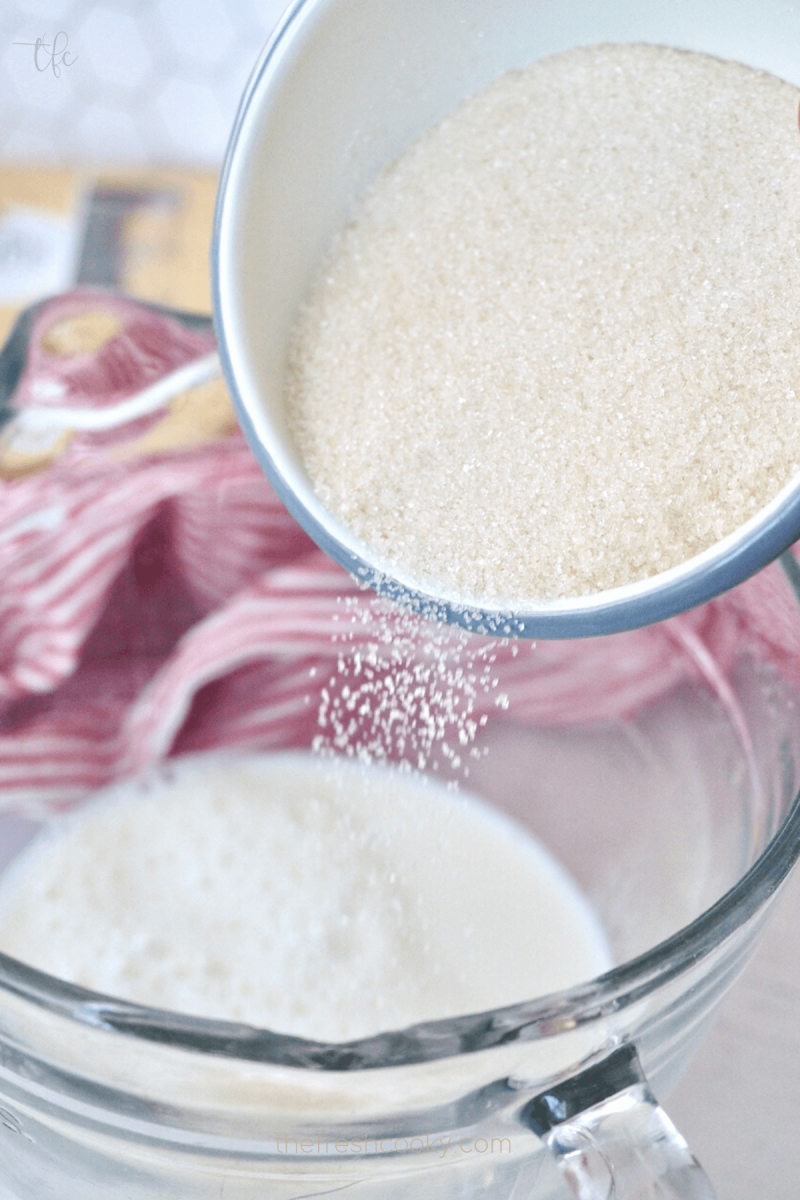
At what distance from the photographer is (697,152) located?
0.41 metres

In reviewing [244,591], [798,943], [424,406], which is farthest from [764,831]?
[244,591]

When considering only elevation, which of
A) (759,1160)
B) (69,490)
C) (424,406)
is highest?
(424,406)

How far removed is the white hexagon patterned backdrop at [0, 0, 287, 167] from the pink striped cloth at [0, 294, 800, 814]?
0.45 metres

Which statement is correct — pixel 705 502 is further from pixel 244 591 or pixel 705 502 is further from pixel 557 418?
pixel 244 591

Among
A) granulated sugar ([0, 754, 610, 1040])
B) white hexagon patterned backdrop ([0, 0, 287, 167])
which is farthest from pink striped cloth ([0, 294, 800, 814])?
white hexagon patterned backdrop ([0, 0, 287, 167])

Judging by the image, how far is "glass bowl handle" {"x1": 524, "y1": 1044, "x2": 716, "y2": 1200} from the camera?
1.13ft

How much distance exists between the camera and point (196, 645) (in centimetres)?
72

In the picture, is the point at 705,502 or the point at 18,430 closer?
the point at 705,502

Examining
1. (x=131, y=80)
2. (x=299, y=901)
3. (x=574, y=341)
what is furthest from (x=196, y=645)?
(x=131, y=80)

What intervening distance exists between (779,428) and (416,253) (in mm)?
145

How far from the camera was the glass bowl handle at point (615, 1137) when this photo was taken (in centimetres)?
34

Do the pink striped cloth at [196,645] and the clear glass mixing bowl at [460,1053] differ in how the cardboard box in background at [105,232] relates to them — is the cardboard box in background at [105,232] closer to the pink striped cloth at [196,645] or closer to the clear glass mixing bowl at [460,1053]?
the pink striped cloth at [196,645]

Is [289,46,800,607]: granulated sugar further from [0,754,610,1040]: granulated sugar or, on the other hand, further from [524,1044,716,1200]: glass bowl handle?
[0,754,610,1040]: granulated sugar

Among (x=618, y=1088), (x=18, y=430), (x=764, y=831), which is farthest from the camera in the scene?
(x=18, y=430)
